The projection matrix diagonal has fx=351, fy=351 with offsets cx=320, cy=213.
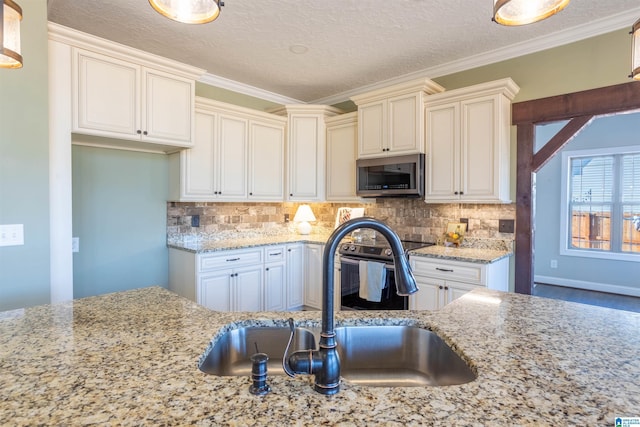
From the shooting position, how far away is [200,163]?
3289 millimetres

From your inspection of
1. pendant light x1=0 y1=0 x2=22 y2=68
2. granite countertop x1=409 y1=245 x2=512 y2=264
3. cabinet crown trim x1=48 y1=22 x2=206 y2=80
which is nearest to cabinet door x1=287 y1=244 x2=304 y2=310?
granite countertop x1=409 y1=245 x2=512 y2=264

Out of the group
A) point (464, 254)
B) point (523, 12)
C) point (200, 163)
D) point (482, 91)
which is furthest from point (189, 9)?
point (464, 254)

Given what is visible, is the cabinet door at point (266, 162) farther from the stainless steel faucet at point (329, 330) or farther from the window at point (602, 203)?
the window at point (602, 203)

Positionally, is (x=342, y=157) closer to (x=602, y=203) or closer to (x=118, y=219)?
(x=118, y=219)

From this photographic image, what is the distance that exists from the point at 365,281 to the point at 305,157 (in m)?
1.60

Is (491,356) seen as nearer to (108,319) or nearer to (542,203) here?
(108,319)

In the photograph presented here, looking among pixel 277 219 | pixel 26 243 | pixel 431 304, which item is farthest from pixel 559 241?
pixel 26 243

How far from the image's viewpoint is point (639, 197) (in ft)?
16.1

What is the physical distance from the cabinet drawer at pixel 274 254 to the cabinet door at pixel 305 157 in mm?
640

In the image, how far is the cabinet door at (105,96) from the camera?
2385 millimetres

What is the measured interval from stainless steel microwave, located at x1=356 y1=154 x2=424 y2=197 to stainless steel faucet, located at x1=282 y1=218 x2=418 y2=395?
2.46 metres

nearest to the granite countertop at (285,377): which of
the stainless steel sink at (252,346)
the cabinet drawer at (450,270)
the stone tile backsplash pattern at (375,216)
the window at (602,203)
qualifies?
the stainless steel sink at (252,346)

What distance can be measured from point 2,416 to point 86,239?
2.61 meters

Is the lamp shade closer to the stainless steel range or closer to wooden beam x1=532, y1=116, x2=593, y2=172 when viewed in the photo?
the stainless steel range
